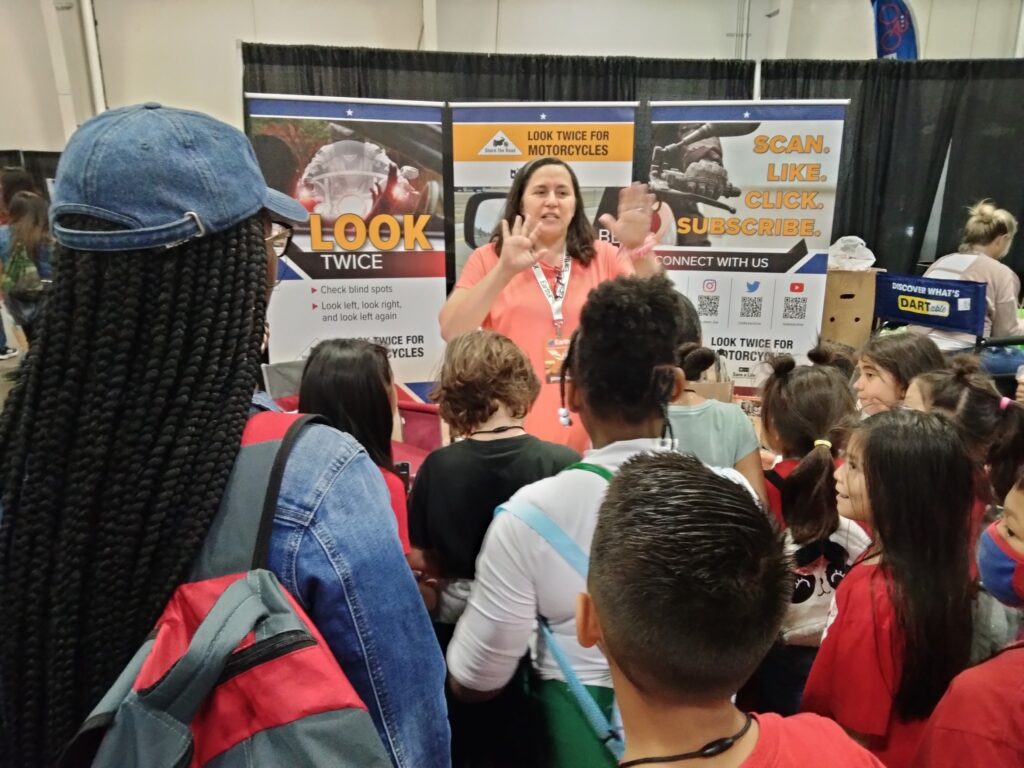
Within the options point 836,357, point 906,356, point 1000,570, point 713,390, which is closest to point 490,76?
point 836,357

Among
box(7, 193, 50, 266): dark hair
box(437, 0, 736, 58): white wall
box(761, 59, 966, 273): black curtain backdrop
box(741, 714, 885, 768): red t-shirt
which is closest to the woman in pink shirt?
box(741, 714, 885, 768): red t-shirt

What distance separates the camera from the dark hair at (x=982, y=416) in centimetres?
169

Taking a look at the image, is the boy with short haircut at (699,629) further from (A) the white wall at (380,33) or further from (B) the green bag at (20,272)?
(A) the white wall at (380,33)

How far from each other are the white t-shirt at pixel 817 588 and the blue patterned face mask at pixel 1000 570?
0.93 ft

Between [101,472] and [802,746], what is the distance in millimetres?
757

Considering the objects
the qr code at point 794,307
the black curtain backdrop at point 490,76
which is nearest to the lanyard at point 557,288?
the qr code at point 794,307

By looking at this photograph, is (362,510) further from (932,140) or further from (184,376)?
(932,140)

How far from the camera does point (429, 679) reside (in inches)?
30.6

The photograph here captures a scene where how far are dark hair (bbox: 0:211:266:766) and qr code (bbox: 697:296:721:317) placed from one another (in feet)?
12.4

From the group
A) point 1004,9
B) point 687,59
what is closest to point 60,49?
point 687,59

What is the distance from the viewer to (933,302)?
168 inches

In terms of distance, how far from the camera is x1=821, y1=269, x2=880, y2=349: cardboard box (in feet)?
16.7

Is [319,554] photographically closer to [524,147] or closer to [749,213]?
[524,147]

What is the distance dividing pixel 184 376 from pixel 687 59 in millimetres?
6588
